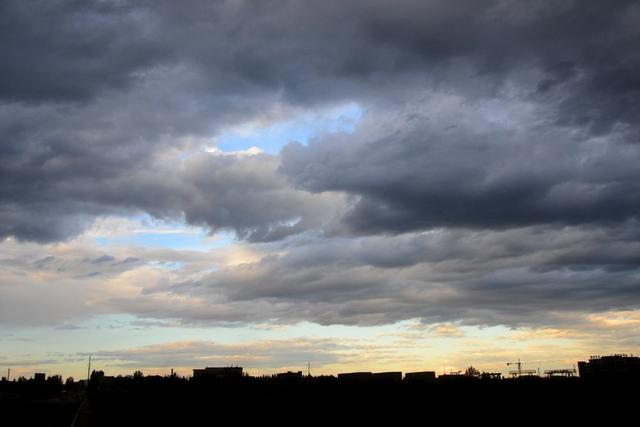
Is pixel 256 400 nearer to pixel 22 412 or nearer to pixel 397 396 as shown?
pixel 397 396

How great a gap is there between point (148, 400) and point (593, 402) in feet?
167

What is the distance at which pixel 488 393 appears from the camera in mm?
51688

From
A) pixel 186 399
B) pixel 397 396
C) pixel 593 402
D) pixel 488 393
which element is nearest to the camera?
pixel 593 402

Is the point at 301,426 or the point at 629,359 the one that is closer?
the point at 301,426

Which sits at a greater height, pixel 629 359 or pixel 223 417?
pixel 629 359

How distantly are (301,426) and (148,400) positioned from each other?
1379 inches

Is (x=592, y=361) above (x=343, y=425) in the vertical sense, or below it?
above

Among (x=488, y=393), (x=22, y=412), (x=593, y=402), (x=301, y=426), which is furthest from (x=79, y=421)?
(x=593, y=402)

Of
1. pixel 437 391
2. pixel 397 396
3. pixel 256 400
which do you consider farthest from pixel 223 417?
A: pixel 437 391

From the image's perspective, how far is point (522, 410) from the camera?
1752 inches

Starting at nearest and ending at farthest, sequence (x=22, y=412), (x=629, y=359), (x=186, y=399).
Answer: (x=22, y=412)
(x=186, y=399)
(x=629, y=359)

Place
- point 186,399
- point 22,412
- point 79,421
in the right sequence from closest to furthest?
point 79,421, point 22,412, point 186,399

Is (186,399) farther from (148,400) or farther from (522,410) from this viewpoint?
(522,410)

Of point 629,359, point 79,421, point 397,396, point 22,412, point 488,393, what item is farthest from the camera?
point 629,359
